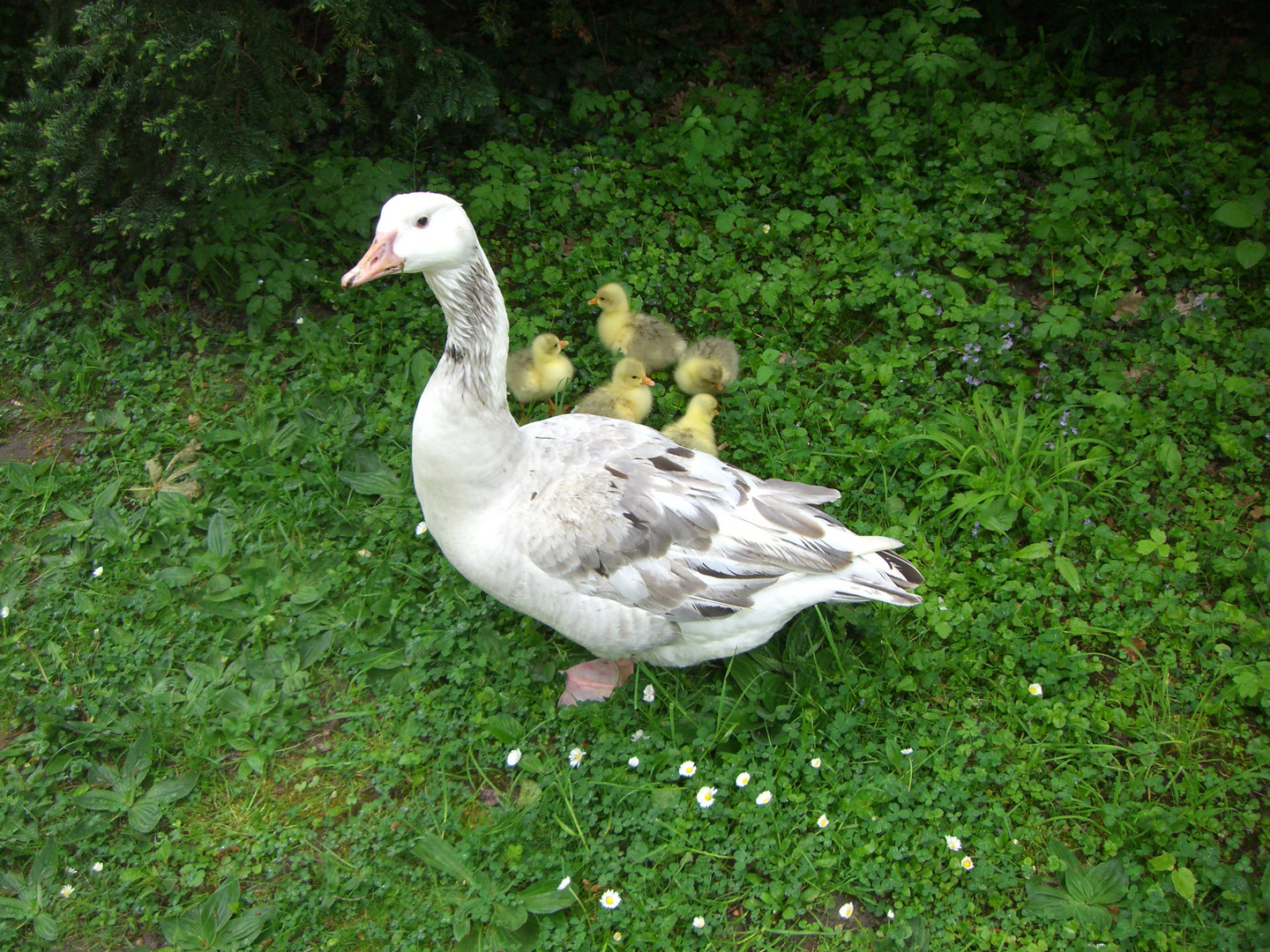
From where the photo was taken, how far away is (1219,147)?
476 centimetres

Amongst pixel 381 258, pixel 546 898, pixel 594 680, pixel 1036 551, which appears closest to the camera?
pixel 381 258

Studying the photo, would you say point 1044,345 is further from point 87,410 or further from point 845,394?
point 87,410

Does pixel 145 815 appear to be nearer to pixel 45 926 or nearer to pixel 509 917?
pixel 45 926

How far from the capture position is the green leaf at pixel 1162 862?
→ 9.36 ft

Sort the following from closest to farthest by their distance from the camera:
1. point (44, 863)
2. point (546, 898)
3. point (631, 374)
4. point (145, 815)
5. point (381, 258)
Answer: point (381, 258) < point (546, 898) < point (44, 863) < point (145, 815) < point (631, 374)

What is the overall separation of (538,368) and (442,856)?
2374mm

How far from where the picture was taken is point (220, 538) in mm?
4035

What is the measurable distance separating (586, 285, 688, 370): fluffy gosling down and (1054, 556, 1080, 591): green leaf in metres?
2.08

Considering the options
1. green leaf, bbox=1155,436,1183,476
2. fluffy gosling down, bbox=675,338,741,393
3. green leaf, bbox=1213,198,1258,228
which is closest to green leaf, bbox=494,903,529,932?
fluffy gosling down, bbox=675,338,741,393

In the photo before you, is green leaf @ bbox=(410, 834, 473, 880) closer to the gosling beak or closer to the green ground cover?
the green ground cover

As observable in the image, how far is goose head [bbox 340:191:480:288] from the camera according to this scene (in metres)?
2.59

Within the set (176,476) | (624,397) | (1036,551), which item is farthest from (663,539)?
(176,476)

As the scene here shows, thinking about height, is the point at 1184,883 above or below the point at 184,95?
below

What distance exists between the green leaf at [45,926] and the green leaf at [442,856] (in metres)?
1.35
